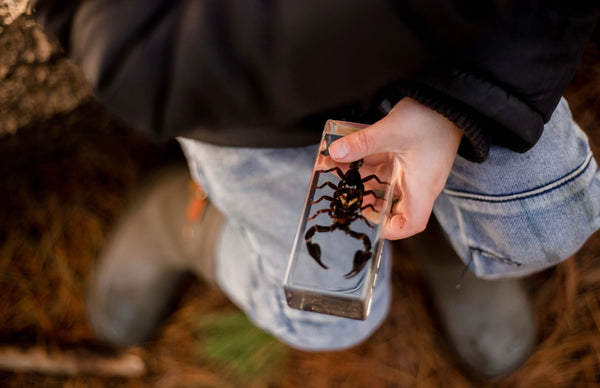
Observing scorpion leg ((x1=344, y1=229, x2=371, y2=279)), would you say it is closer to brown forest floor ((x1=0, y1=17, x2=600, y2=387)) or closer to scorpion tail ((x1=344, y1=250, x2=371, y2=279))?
scorpion tail ((x1=344, y1=250, x2=371, y2=279))

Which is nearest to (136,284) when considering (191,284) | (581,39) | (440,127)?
(191,284)

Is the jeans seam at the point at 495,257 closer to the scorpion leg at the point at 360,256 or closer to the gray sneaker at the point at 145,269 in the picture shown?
the scorpion leg at the point at 360,256

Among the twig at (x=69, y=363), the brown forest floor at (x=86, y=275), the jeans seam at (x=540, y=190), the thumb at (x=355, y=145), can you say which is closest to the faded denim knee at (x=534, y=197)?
the jeans seam at (x=540, y=190)

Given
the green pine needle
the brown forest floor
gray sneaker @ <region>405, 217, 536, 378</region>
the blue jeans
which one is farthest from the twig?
gray sneaker @ <region>405, 217, 536, 378</region>

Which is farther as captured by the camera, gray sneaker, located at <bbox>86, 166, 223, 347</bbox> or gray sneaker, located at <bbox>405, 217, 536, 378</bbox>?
gray sneaker, located at <bbox>86, 166, 223, 347</bbox>

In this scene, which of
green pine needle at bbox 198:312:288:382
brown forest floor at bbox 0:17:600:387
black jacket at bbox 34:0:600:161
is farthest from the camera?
green pine needle at bbox 198:312:288:382

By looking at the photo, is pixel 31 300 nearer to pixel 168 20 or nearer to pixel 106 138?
pixel 106 138
